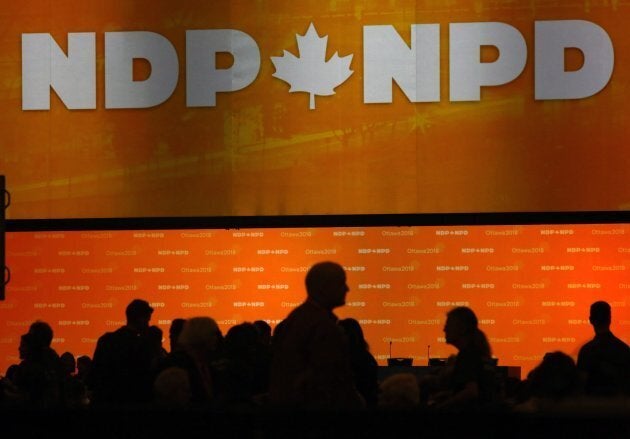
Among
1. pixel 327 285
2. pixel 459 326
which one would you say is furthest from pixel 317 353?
pixel 459 326

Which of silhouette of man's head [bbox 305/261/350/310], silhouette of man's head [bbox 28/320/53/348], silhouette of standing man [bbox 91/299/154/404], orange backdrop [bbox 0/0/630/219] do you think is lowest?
silhouette of standing man [bbox 91/299/154/404]

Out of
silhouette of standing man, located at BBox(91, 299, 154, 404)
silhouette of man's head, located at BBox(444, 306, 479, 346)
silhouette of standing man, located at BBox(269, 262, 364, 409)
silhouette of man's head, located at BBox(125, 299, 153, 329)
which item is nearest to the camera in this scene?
silhouette of standing man, located at BBox(269, 262, 364, 409)

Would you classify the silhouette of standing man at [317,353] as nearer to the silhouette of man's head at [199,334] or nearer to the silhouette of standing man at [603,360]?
the silhouette of man's head at [199,334]

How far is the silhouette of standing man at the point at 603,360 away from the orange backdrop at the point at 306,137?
3.68 meters

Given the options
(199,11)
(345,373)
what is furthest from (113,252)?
(345,373)

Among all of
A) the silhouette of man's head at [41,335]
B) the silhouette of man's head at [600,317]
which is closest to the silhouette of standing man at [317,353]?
the silhouette of man's head at [41,335]

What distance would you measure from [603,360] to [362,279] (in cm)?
444

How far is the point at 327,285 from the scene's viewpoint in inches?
187

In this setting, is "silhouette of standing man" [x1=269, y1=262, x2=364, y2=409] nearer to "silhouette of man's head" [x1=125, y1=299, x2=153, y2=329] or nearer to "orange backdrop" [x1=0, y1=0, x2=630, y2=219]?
"silhouette of man's head" [x1=125, y1=299, x2=153, y2=329]

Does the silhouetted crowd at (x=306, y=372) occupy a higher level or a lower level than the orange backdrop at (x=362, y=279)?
lower

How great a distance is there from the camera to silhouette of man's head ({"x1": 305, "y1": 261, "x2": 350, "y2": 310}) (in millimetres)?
4742

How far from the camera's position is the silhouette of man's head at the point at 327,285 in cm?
474

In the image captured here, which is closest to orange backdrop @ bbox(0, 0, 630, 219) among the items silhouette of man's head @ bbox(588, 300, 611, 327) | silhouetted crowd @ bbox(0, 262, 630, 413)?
silhouetted crowd @ bbox(0, 262, 630, 413)

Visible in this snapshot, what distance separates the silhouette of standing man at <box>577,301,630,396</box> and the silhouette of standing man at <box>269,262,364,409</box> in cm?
220
